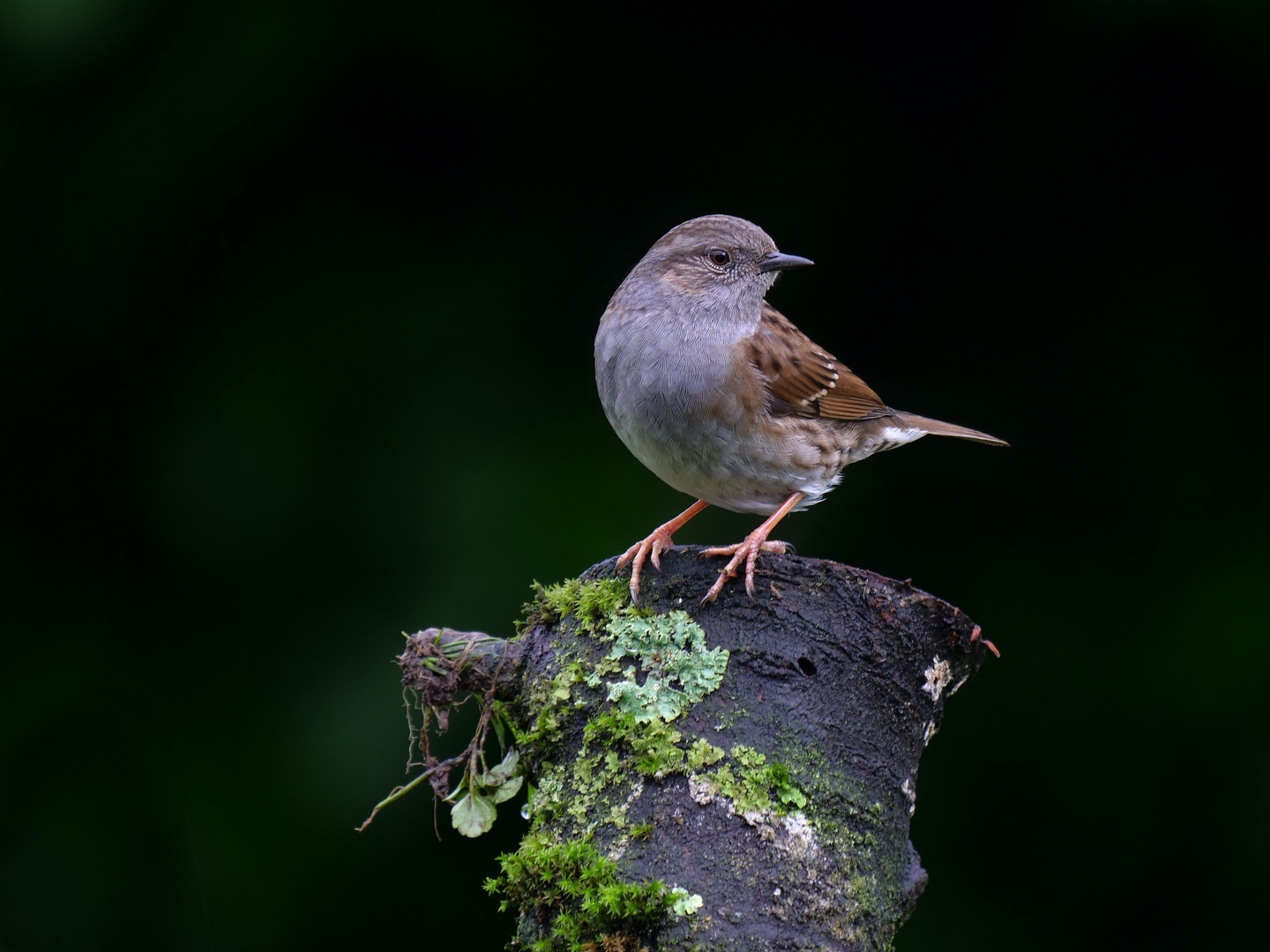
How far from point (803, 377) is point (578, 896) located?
5.71 ft

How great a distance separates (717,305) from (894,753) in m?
1.51

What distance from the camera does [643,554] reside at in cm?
238

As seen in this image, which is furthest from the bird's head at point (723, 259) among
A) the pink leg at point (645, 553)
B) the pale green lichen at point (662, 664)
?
the pale green lichen at point (662, 664)

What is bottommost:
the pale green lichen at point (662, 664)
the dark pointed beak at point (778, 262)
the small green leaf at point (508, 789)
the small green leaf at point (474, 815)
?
the small green leaf at point (474, 815)

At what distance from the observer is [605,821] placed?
1918mm

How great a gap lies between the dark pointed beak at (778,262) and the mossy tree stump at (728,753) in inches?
47.6

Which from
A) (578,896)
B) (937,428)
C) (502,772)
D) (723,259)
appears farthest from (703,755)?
(937,428)

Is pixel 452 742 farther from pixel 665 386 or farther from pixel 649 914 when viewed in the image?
pixel 649 914

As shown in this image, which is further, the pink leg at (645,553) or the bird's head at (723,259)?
the bird's head at (723,259)

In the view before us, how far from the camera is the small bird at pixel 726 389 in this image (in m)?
2.74

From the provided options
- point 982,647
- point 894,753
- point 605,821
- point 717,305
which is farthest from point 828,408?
point 605,821

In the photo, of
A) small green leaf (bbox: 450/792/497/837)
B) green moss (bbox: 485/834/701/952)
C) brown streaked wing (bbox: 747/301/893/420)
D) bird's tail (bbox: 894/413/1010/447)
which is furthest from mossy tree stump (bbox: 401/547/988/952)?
bird's tail (bbox: 894/413/1010/447)

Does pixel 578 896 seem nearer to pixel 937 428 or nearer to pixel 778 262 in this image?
pixel 778 262

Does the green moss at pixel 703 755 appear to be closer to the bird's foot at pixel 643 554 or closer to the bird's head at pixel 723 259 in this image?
the bird's foot at pixel 643 554
